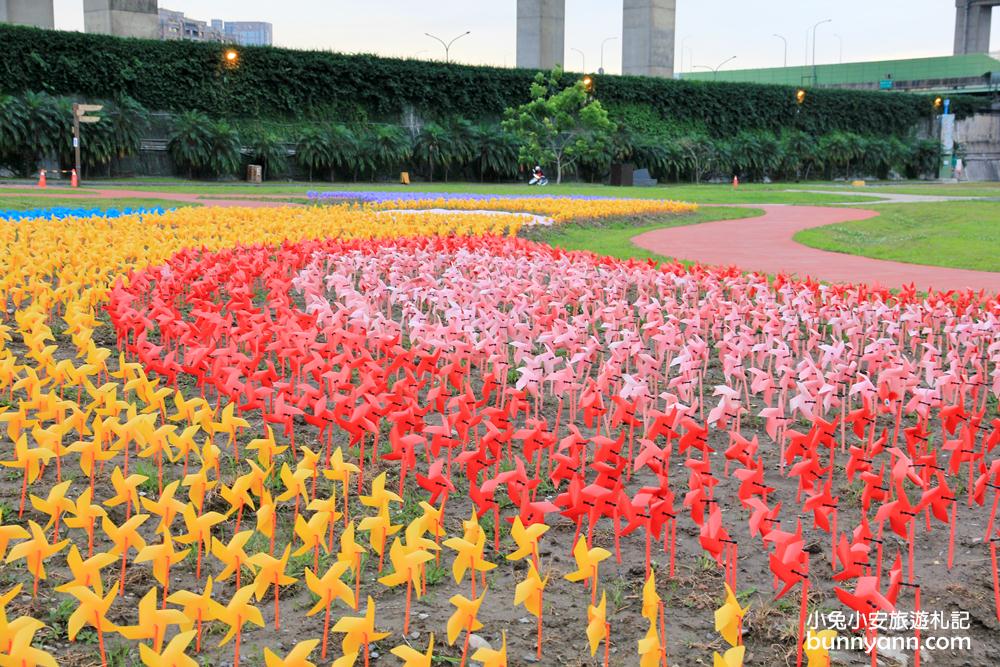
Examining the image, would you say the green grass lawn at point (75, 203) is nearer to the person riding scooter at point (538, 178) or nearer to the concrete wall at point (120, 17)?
the person riding scooter at point (538, 178)

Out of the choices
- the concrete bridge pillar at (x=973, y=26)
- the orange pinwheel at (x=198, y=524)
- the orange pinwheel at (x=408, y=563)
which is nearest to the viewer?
the orange pinwheel at (x=408, y=563)

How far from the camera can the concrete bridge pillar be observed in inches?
3482

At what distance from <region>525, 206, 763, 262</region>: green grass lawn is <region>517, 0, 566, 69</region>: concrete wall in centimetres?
2937

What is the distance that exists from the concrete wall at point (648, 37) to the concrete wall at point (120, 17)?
23224 mm

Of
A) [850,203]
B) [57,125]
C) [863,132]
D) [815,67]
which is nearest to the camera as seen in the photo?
[850,203]

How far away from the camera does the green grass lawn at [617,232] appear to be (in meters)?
13.6


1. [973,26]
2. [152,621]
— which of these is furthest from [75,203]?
[973,26]

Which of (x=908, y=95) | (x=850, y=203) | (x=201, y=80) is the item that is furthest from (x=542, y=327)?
(x=908, y=95)

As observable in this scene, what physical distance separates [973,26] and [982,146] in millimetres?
24873

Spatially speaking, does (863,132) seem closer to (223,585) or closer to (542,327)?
(542,327)

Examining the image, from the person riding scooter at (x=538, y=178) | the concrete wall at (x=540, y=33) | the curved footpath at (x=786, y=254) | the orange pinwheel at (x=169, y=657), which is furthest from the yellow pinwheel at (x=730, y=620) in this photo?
the concrete wall at (x=540, y=33)

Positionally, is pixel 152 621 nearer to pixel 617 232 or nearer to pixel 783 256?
pixel 783 256

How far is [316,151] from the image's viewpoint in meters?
38.4

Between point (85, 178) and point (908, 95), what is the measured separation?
4721 cm
